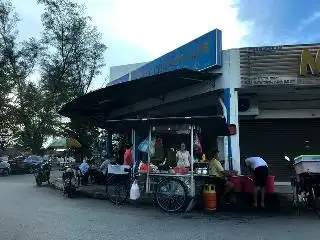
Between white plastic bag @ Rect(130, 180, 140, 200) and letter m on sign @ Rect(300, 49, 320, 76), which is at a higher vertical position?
letter m on sign @ Rect(300, 49, 320, 76)

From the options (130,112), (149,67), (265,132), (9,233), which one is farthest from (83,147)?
(9,233)

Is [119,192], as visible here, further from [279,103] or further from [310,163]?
[279,103]

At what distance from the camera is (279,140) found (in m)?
17.5

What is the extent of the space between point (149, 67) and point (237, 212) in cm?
861

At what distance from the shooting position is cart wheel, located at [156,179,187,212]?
11.4 meters

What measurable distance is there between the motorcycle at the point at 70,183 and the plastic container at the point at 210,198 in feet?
18.1

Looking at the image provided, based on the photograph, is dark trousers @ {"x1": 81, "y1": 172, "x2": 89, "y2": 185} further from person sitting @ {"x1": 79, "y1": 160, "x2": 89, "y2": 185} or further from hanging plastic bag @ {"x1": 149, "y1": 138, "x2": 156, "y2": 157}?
hanging plastic bag @ {"x1": 149, "y1": 138, "x2": 156, "y2": 157}

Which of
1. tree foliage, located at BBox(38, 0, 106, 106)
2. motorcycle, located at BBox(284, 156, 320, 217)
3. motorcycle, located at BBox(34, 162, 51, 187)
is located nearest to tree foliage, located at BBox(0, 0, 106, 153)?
tree foliage, located at BBox(38, 0, 106, 106)

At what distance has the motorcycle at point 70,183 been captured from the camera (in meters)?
15.2

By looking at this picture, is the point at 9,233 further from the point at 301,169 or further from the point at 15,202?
the point at 301,169

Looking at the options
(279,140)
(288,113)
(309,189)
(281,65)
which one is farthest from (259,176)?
(279,140)

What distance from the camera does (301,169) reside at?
36.0 ft

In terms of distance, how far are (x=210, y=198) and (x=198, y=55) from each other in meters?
5.15

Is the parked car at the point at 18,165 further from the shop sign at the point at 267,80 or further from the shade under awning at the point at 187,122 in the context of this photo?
the shop sign at the point at 267,80
